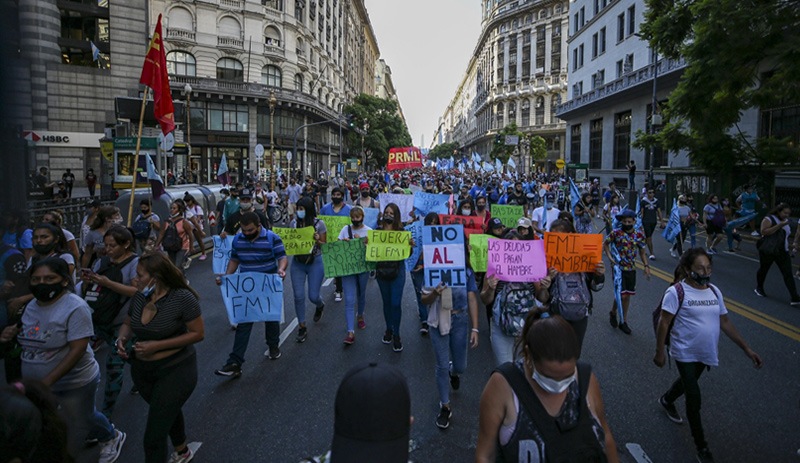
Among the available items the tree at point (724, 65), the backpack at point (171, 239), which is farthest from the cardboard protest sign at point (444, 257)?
the tree at point (724, 65)

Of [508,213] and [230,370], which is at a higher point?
[508,213]

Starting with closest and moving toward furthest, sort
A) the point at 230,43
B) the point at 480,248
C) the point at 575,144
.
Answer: the point at 480,248 → the point at 230,43 → the point at 575,144

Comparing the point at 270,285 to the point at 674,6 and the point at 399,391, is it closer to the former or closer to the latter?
the point at 399,391

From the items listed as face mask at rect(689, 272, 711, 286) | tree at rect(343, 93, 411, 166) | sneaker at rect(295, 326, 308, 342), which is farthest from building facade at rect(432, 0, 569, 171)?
face mask at rect(689, 272, 711, 286)

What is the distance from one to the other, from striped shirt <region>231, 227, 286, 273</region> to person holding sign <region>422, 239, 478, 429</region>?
213 centimetres

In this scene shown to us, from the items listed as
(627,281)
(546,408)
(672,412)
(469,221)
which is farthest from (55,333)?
(627,281)

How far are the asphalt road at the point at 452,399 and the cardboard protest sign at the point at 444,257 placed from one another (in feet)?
3.99

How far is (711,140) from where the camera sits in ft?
52.6

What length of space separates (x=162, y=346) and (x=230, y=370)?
2.20 metres

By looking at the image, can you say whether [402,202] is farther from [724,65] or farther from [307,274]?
[724,65]

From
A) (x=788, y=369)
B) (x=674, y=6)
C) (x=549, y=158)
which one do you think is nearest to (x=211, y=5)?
(x=674, y=6)

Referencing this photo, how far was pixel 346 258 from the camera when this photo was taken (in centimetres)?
689

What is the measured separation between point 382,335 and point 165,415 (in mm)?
3860

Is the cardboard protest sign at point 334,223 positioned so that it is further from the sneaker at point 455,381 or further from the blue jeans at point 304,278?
the sneaker at point 455,381
